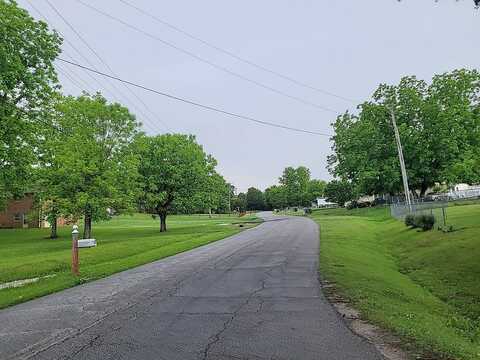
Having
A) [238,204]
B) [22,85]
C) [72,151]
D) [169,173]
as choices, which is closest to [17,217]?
[169,173]

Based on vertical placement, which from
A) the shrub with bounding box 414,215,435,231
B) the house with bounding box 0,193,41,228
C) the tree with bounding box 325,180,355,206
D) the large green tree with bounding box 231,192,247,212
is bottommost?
the shrub with bounding box 414,215,435,231

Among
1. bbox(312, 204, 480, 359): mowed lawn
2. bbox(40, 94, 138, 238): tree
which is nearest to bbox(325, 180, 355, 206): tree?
bbox(40, 94, 138, 238): tree

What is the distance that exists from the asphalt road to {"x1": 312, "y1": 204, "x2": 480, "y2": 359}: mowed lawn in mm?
793

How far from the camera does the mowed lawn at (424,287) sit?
20.2 ft

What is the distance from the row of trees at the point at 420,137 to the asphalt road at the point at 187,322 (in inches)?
1756

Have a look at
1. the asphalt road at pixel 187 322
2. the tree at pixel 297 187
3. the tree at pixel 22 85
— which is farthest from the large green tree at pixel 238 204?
the asphalt road at pixel 187 322

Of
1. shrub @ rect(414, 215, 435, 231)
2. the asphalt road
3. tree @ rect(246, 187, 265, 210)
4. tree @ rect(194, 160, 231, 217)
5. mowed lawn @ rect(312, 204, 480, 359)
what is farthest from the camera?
tree @ rect(246, 187, 265, 210)

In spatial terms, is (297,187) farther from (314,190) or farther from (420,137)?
(420,137)

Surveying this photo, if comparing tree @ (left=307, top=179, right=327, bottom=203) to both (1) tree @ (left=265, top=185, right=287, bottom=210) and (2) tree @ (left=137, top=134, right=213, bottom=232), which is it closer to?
(1) tree @ (left=265, top=185, right=287, bottom=210)

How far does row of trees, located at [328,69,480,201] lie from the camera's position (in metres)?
50.9

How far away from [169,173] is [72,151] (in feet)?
45.7

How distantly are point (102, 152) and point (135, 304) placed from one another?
2888 centimetres

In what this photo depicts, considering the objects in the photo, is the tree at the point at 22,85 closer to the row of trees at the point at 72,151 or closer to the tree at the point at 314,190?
the row of trees at the point at 72,151

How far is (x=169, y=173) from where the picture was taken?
46.1 metres
